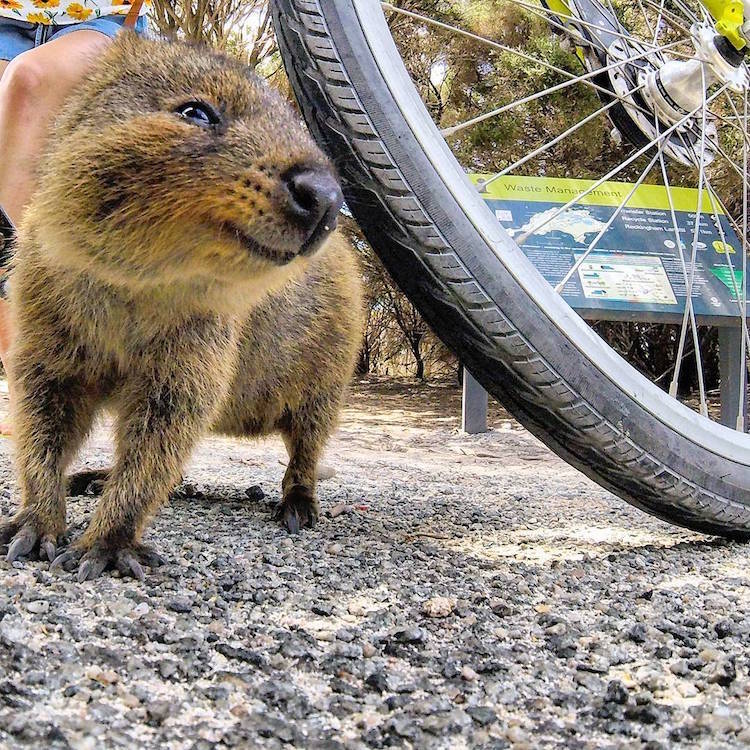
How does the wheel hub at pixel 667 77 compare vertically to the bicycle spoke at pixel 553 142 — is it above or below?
above

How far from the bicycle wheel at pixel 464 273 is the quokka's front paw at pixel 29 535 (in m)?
0.91

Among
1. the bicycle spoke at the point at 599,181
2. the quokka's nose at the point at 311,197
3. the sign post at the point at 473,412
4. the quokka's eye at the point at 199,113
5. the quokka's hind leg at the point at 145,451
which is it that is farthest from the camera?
the sign post at the point at 473,412

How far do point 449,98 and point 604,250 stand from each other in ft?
12.7

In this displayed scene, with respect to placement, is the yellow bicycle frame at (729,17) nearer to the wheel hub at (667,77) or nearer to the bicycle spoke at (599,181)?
the wheel hub at (667,77)

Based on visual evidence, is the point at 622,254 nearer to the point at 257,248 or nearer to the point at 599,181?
the point at 599,181

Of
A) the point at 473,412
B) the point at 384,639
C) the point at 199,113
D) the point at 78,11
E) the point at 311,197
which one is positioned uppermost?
the point at 78,11

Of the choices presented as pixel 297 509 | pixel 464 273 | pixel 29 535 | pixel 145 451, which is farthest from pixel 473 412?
pixel 29 535

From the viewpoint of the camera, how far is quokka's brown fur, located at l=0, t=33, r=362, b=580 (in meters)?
1.60

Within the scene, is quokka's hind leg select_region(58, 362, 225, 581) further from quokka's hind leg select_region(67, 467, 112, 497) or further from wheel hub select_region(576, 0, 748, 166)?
wheel hub select_region(576, 0, 748, 166)

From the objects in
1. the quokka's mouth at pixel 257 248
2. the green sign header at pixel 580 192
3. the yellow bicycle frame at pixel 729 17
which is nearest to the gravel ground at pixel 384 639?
the quokka's mouth at pixel 257 248

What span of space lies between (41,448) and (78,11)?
5.63 ft

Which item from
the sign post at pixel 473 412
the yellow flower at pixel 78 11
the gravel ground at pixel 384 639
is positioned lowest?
the sign post at pixel 473 412

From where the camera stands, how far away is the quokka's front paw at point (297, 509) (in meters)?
2.43

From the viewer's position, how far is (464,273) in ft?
6.08
